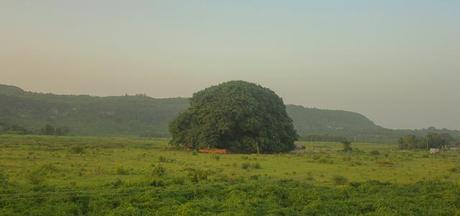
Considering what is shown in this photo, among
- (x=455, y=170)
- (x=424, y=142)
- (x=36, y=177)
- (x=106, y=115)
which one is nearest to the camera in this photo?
(x=36, y=177)

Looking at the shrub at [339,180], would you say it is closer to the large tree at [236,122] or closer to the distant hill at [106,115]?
the large tree at [236,122]

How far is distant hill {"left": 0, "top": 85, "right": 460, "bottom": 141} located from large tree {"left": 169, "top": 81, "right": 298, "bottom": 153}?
45.2 meters

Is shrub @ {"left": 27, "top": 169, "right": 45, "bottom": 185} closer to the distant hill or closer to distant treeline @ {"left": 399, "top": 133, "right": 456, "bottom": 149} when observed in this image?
distant treeline @ {"left": 399, "top": 133, "right": 456, "bottom": 149}

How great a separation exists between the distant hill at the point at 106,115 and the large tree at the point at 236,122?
45.2 m

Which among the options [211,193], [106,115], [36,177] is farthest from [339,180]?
[106,115]

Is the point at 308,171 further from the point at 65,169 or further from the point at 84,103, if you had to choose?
the point at 84,103

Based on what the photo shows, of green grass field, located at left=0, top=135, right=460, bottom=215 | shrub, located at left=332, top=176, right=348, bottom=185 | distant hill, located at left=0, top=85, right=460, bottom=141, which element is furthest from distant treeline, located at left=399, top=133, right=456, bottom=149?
shrub, located at left=332, top=176, right=348, bottom=185

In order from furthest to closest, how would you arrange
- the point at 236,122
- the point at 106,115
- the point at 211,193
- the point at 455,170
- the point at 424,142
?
the point at 106,115 < the point at 424,142 < the point at 236,122 < the point at 455,170 < the point at 211,193

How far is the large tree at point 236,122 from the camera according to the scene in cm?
4588

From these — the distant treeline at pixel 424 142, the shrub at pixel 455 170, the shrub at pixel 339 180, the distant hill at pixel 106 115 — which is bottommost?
the shrub at pixel 339 180

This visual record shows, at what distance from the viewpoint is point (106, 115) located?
130 meters

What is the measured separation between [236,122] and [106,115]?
89.7 meters

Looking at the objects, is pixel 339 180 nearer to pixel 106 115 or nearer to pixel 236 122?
pixel 236 122

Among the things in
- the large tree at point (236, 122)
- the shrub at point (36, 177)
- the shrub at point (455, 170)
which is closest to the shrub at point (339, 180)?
the shrub at point (455, 170)
